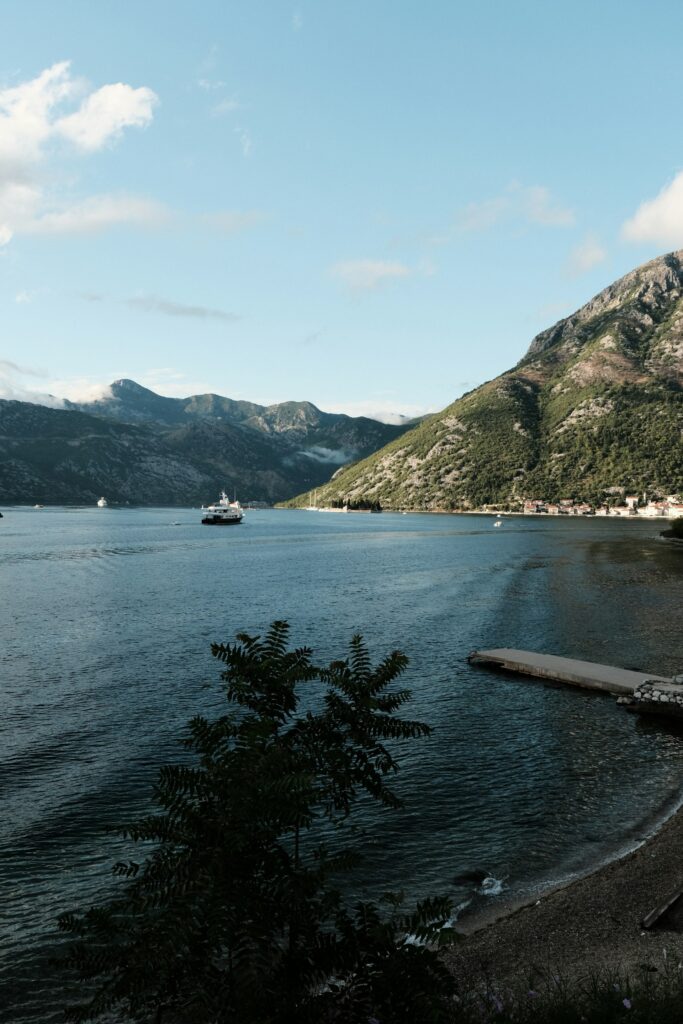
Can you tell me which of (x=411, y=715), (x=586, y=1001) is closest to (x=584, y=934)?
(x=586, y=1001)

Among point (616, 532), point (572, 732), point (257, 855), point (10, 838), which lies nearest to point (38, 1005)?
point (10, 838)

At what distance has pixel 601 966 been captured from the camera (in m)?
14.2

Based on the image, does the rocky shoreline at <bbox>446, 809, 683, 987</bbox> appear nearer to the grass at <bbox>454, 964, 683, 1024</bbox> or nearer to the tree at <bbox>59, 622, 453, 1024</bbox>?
the grass at <bbox>454, 964, 683, 1024</bbox>

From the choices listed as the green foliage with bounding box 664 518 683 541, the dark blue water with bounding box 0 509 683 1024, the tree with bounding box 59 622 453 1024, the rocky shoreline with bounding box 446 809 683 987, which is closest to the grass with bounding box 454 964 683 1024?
the rocky shoreline with bounding box 446 809 683 987

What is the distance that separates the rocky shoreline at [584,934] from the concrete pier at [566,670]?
20783 mm

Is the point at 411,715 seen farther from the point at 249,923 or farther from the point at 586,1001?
the point at 249,923

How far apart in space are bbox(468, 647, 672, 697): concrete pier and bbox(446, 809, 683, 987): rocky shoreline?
68.2 feet

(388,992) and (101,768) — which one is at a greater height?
(388,992)

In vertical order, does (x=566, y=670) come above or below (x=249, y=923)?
below

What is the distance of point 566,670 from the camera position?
4347 centimetres

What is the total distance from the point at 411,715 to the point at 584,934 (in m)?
19.0

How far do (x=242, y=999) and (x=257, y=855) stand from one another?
5.25 feet

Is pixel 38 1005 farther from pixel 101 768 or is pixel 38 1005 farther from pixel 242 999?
pixel 101 768

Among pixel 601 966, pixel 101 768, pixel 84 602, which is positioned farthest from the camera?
pixel 84 602
